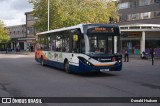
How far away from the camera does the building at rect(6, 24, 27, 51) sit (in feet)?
294

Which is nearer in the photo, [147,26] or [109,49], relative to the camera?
[109,49]

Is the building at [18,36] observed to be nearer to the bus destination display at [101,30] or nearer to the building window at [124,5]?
the building window at [124,5]

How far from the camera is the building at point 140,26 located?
43716 millimetres

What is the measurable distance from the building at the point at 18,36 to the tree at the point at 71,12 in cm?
3820

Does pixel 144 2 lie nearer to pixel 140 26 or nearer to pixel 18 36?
pixel 140 26

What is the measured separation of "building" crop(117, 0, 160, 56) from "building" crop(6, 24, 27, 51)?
3314cm

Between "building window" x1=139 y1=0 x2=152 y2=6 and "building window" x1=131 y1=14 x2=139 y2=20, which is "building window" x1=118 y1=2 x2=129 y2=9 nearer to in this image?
"building window" x1=131 y1=14 x2=139 y2=20

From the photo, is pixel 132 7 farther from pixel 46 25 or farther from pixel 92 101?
pixel 92 101

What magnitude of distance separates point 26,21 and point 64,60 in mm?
69366

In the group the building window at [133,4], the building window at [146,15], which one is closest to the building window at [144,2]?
the building window at [133,4]

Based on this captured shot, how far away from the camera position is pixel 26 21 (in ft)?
285

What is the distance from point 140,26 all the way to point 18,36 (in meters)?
57.4

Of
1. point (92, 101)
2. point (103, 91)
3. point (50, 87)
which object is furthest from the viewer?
point (50, 87)

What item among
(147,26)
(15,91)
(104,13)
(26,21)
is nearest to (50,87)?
(15,91)
